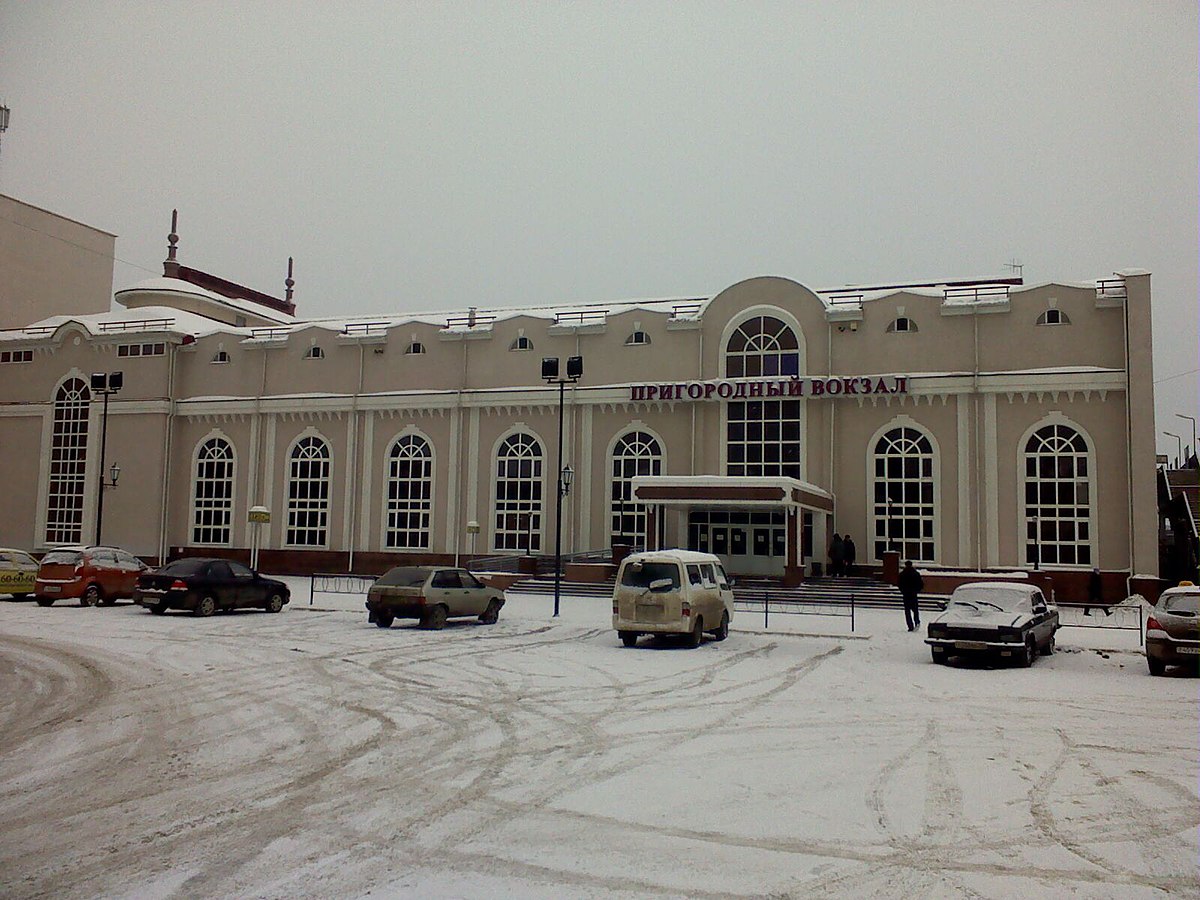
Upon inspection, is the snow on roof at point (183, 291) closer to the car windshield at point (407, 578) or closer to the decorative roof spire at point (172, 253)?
the decorative roof spire at point (172, 253)

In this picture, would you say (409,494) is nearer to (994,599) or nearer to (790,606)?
(790,606)

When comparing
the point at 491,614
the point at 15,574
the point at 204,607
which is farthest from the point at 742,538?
the point at 15,574

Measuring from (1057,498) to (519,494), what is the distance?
18886mm

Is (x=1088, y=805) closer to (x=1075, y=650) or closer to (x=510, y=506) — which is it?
(x=1075, y=650)

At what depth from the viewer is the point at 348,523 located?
40312 millimetres

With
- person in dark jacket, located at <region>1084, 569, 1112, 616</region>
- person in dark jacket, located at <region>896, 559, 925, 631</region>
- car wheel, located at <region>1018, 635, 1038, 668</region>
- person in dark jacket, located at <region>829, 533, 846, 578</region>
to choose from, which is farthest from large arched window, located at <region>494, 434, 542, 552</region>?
car wheel, located at <region>1018, 635, 1038, 668</region>

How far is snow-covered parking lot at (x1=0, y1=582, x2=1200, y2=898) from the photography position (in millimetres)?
6445

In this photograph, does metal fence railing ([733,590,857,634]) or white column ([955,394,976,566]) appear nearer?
metal fence railing ([733,590,857,634])

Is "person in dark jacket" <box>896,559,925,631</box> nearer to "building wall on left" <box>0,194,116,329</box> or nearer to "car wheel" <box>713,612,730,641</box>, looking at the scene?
"car wheel" <box>713,612,730,641</box>

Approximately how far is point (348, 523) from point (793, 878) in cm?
3573

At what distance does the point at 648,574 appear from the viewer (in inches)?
736

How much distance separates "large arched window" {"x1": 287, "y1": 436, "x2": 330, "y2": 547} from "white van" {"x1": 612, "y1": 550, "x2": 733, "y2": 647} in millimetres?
24701

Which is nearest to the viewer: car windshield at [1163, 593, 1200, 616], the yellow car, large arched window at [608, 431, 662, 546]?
car windshield at [1163, 593, 1200, 616]

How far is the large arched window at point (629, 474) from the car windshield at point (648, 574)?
1781 centimetres
